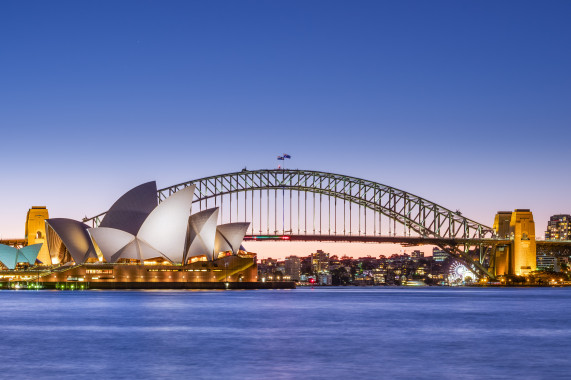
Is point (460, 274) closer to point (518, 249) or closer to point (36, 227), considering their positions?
point (518, 249)

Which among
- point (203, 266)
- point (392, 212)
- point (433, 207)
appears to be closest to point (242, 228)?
point (203, 266)

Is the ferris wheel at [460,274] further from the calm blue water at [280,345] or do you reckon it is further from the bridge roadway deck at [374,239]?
the calm blue water at [280,345]

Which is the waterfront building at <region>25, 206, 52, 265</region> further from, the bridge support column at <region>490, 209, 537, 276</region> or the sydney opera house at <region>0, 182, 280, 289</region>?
the bridge support column at <region>490, 209, 537, 276</region>

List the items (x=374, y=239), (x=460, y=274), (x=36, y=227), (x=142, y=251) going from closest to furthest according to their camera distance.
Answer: (x=142, y=251) < (x=374, y=239) < (x=36, y=227) < (x=460, y=274)

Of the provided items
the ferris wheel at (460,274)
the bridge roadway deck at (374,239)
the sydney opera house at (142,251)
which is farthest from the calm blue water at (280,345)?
the ferris wheel at (460,274)

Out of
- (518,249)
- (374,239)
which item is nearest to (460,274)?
(518,249)

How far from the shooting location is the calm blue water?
24.8 meters

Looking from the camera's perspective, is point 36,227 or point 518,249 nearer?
point 518,249

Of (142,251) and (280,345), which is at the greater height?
(142,251)

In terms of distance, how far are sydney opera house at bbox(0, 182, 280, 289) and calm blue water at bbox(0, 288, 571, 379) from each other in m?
36.6

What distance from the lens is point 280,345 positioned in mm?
31203

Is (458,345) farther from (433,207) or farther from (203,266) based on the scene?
(433,207)

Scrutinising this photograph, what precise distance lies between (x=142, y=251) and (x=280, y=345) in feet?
194

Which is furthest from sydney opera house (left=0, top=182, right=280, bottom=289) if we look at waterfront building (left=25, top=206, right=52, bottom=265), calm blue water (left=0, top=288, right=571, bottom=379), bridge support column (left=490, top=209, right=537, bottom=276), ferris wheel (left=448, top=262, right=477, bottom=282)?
ferris wheel (left=448, top=262, right=477, bottom=282)
